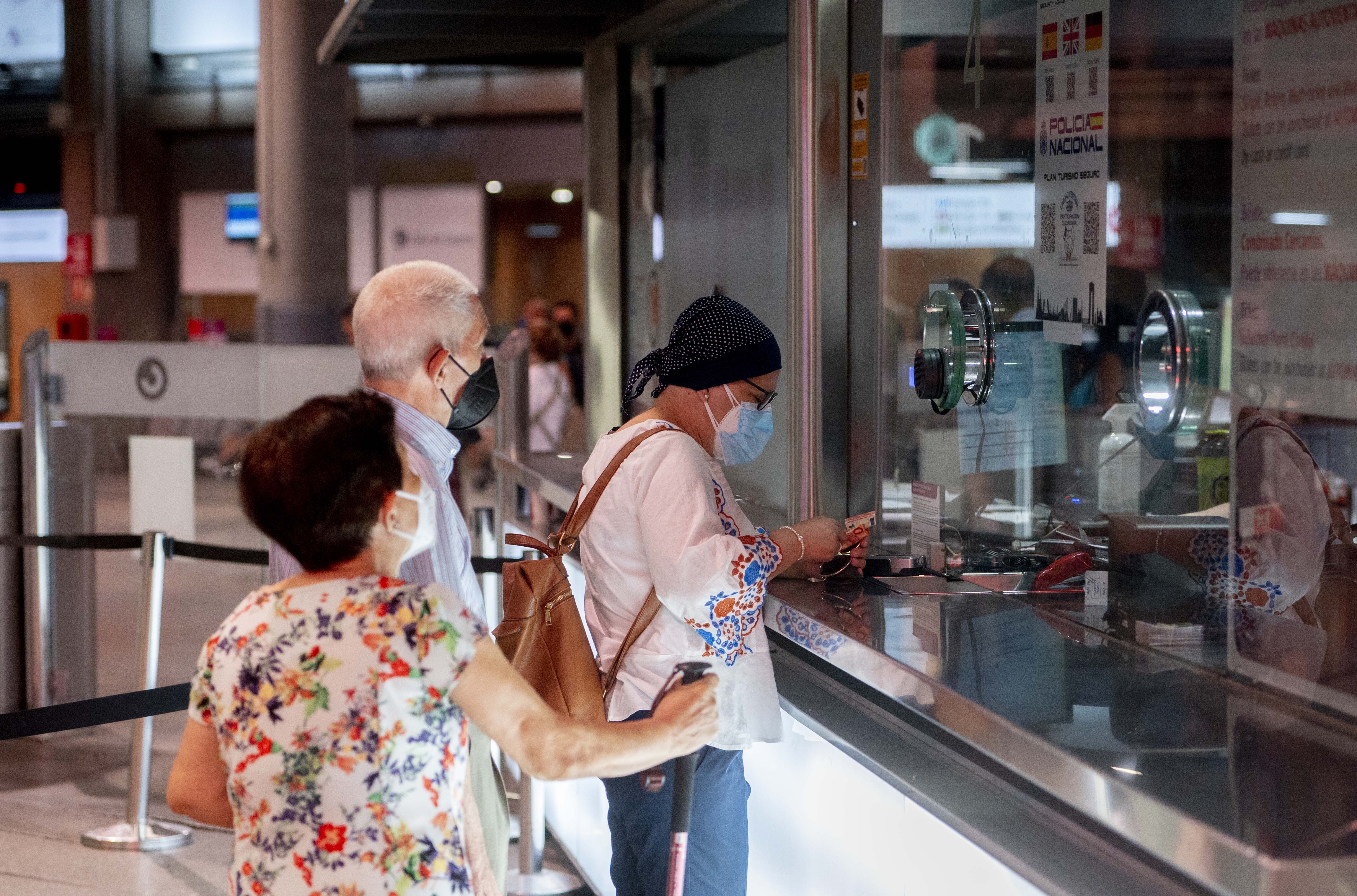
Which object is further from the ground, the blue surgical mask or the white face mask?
the blue surgical mask

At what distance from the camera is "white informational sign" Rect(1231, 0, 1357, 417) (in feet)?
6.43

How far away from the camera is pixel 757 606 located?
2381 millimetres

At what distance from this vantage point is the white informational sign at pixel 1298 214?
1.96 m

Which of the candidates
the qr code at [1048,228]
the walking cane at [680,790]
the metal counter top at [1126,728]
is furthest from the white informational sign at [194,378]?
the walking cane at [680,790]

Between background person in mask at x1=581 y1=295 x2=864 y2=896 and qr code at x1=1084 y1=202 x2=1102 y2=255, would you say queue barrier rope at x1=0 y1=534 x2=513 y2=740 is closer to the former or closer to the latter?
background person in mask at x1=581 y1=295 x2=864 y2=896

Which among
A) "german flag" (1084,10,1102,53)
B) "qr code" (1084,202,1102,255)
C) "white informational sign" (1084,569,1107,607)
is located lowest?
"white informational sign" (1084,569,1107,607)

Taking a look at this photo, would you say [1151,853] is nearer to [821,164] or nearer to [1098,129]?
[1098,129]

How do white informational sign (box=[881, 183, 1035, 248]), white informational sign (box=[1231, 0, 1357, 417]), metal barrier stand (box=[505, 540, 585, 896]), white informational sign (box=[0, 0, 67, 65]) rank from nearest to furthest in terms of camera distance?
1. white informational sign (box=[1231, 0, 1357, 417])
2. white informational sign (box=[881, 183, 1035, 248])
3. metal barrier stand (box=[505, 540, 585, 896])
4. white informational sign (box=[0, 0, 67, 65])

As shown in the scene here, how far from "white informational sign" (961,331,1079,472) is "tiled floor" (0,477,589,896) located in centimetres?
198

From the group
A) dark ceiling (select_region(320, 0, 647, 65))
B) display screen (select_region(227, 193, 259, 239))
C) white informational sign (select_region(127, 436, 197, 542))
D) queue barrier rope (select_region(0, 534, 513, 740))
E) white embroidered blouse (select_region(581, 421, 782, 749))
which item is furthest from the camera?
display screen (select_region(227, 193, 259, 239))

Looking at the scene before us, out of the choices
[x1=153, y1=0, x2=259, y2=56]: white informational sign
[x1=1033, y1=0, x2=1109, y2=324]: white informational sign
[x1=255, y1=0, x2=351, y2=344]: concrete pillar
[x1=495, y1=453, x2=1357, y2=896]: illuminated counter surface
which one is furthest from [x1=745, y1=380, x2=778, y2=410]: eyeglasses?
[x1=153, y1=0, x2=259, y2=56]: white informational sign

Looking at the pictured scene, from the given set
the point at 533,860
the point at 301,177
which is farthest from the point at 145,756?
the point at 301,177

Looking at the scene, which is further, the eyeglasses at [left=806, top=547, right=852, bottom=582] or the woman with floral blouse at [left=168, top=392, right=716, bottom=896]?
the eyeglasses at [left=806, top=547, right=852, bottom=582]

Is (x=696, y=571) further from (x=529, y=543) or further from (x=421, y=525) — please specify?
(x=421, y=525)
